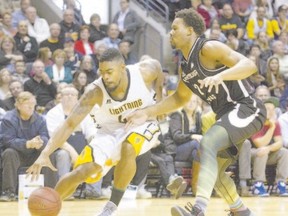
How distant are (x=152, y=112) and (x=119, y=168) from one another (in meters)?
0.59

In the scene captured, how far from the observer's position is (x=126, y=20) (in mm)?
15461

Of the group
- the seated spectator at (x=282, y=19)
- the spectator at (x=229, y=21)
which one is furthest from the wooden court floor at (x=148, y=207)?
the seated spectator at (x=282, y=19)

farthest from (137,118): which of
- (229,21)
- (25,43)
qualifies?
(229,21)

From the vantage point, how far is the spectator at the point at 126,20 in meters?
15.3

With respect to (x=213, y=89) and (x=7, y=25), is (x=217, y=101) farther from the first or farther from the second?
(x=7, y=25)

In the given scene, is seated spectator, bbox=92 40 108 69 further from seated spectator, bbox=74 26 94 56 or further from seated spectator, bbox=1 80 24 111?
seated spectator, bbox=1 80 24 111

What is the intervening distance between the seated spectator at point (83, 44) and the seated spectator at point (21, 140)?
3367 mm

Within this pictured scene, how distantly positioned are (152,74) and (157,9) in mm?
9473

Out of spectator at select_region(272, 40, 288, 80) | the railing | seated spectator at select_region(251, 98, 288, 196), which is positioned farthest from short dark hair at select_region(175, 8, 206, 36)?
the railing

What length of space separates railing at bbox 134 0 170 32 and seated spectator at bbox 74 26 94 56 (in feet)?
7.31

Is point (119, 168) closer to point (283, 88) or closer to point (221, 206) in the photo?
point (221, 206)

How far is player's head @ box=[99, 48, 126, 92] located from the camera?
6805 mm

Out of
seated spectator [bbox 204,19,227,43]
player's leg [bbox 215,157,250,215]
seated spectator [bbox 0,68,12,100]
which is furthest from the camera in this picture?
seated spectator [bbox 204,19,227,43]

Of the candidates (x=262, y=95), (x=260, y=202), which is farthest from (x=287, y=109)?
(x=260, y=202)
